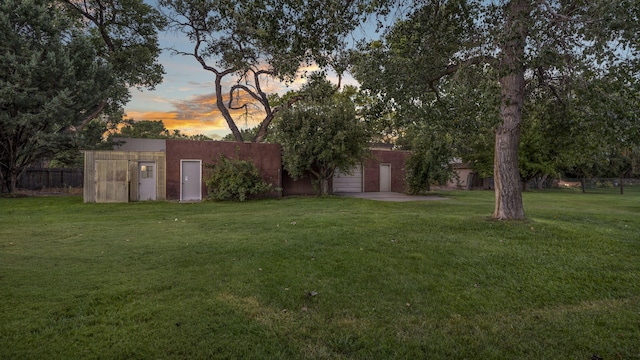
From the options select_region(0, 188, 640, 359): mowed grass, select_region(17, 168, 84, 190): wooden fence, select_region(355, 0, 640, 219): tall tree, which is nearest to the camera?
select_region(0, 188, 640, 359): mowed grass

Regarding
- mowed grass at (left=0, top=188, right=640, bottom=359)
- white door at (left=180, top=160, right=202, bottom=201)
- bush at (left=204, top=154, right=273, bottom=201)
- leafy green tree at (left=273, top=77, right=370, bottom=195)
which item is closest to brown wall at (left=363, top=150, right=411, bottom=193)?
leafy green tree at (left=273, top=77, right=370, bottom=195)

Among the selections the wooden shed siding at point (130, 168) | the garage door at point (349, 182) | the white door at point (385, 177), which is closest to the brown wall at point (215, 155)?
the wooden shed siding at point (130, 168)

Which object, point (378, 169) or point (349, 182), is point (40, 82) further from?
point (378, 169)

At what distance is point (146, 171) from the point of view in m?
16.3

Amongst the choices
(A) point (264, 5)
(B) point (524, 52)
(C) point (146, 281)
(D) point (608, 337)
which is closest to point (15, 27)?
(A) point (264, 5)

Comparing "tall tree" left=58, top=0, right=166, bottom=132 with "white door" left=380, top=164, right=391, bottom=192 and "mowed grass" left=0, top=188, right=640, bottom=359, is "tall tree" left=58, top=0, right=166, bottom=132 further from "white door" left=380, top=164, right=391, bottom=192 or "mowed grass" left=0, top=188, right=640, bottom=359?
"mowed grass" left=0, top=188, right=640, bottom=359

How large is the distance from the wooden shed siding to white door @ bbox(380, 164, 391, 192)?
1353 centimetres

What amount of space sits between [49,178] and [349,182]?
62.5 ft

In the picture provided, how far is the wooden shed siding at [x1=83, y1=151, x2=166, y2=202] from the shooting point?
15.0m

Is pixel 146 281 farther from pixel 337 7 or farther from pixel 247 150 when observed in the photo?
pixel 247 150

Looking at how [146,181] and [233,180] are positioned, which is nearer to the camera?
[233,180]

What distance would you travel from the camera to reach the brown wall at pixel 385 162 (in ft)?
75.4

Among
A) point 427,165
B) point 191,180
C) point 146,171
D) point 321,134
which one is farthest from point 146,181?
point 427,165

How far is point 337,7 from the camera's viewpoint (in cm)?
572
